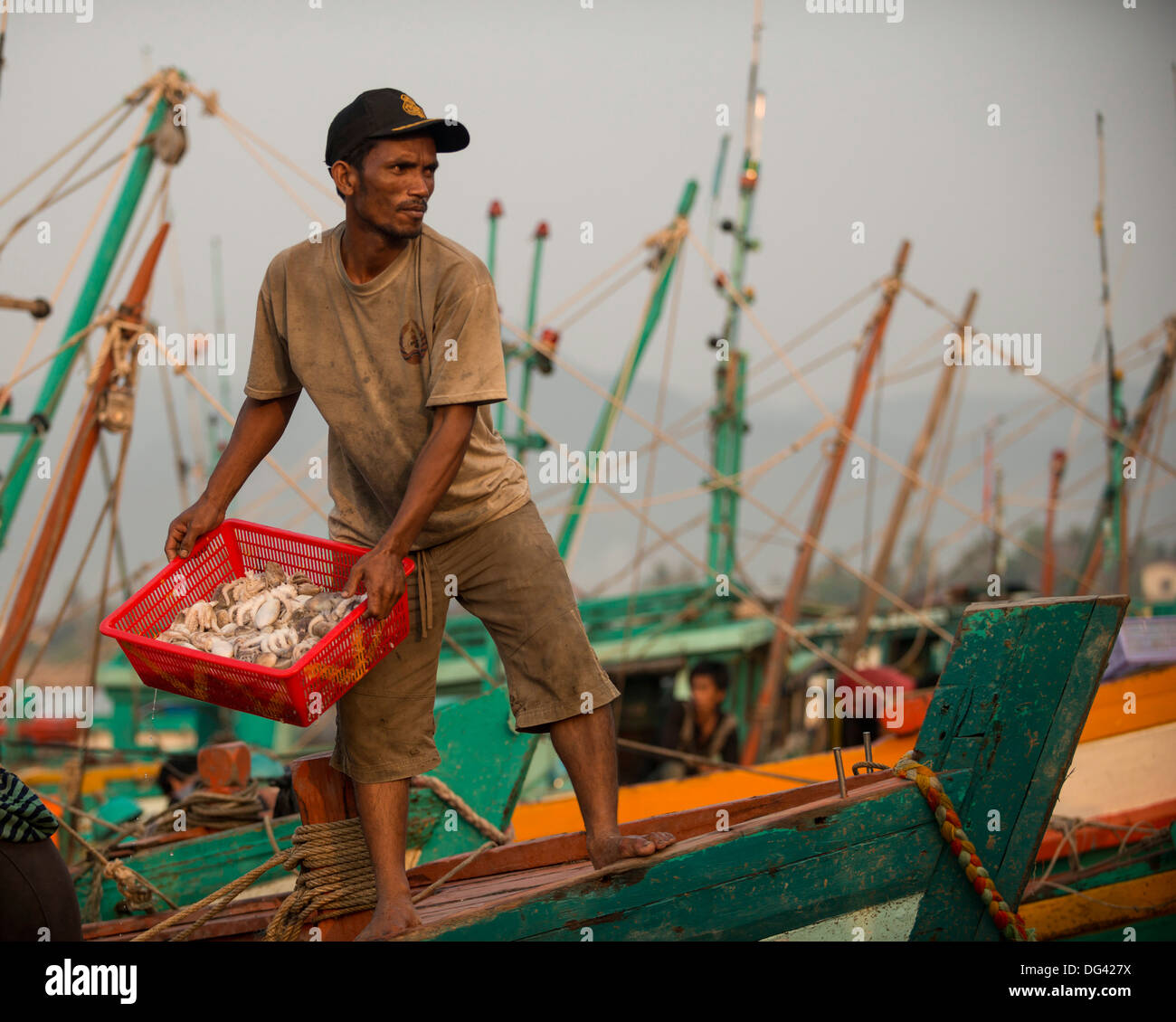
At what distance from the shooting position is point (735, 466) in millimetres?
13570

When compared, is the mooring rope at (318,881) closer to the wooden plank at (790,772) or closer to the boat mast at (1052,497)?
the wooden plank at (790,772)

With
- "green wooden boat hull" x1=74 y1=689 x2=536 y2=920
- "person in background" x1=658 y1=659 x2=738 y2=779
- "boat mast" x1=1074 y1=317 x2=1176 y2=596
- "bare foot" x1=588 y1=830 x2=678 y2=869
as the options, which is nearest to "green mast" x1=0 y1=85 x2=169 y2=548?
"green wooden boat hull" x1=74 y1=689 x2=536 y2=920

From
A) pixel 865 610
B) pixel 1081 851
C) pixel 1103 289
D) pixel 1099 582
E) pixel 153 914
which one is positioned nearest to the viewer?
pixel 153 914

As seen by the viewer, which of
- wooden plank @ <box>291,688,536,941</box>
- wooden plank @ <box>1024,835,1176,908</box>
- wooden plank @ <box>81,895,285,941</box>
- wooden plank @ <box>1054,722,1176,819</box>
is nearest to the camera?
wooden plank @ <box>81,895,285,941</box>

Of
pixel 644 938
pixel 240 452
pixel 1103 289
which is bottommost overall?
pixel 644 938

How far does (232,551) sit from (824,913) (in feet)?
5.73

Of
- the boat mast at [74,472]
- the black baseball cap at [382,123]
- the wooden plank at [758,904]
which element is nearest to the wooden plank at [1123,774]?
the wooden plank at [758,904]

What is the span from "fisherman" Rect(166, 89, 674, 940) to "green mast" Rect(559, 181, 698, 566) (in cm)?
623

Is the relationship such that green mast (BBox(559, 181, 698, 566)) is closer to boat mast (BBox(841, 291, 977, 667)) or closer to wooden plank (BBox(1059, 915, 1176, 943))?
boat mast (BBox(841, 291, 977, 667))

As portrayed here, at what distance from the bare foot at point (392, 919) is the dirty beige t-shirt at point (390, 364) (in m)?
0.83

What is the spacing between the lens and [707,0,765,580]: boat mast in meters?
12.3

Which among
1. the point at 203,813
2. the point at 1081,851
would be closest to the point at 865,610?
the point at 1081,851
